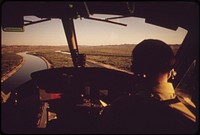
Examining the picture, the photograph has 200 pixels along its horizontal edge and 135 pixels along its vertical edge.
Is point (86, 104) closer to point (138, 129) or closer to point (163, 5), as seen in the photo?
point (138, 129)

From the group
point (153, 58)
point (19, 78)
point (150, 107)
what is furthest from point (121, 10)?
point (19, 78)

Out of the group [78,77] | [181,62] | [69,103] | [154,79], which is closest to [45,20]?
[78,77]

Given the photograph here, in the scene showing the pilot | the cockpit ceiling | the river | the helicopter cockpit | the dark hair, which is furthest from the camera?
the river

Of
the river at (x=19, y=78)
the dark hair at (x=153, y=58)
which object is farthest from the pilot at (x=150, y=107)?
the river at (x=19, y=78)

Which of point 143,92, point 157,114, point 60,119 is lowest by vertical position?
point 60,119

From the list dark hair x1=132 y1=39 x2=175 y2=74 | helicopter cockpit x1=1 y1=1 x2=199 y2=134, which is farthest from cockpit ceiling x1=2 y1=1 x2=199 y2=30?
dark hair x1=132 y1=39 x2=175 y2=74

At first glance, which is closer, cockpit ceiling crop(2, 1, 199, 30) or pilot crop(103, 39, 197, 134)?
pilot crop(103, 39, 197, 134)

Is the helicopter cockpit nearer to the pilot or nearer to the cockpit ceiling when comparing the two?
the cockpit ceiling

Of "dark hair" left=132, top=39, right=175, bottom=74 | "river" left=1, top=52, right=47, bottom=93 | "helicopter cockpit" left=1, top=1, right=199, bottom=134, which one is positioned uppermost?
"dark hair" left=132, top=39, right=175, bottom=74
